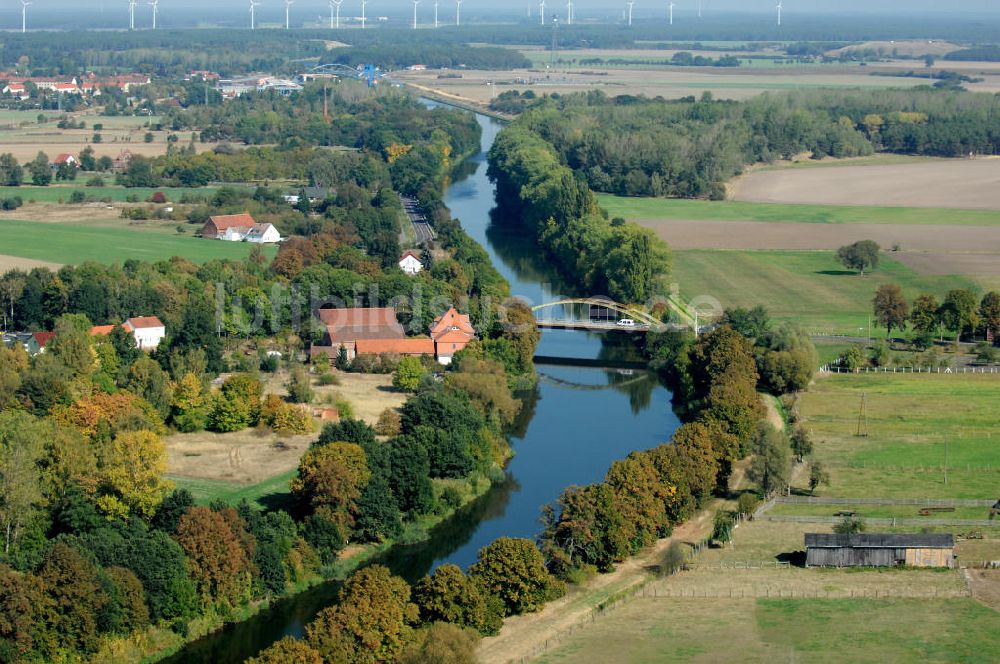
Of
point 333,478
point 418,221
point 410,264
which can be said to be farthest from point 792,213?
point 333,478

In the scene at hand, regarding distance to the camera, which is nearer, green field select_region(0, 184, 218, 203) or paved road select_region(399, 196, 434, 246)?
paved road select_region(399, 196, 434, 246)

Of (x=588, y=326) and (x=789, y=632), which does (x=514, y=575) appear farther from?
(x=588, y=326)

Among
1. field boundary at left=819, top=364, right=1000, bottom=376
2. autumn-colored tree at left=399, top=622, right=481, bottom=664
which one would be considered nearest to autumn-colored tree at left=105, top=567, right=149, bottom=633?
autumn-colored tree at left=399, top=622, right=481, bottom=664

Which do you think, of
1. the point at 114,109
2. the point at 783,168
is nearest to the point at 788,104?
the point at 783,168

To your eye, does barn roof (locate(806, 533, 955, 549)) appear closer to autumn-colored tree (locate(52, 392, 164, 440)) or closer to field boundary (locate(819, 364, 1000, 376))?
field boundary (locate(819, 364, 1000, 376))

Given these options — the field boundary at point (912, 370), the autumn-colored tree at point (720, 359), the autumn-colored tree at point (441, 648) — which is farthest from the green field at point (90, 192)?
the autumn-colored tree at point (441, 648)

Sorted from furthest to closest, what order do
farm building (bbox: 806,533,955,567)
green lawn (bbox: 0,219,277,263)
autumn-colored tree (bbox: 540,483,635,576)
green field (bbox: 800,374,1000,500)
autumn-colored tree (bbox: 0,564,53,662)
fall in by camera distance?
green lawn (bbox: 0,219,277,263)
green field (bbox: 800,374,1000,500)
farm building (bbox: 806,533,955,567)
autumn-colored tree (bbox: 540,483,635,576)
autumn-colored tree (bbox: 0,564,53,662)

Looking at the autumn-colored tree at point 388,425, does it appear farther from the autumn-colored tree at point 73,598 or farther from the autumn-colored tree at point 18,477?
the autumn-colored tree at point 73,598
